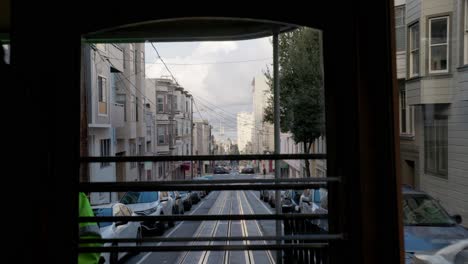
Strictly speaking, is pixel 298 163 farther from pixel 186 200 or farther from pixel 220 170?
pixel 186 200

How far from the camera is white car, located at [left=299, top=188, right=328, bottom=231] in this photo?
2.27 metres

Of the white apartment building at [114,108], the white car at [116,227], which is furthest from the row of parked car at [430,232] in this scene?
the white car at [116,227]

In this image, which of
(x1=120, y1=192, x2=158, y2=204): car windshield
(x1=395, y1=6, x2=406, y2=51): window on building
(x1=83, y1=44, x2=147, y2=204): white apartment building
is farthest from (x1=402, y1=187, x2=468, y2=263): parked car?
(x1=120, y1=192, x2=158, y2=204): car windshield

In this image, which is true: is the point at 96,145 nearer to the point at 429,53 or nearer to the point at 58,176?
the point at 58,176

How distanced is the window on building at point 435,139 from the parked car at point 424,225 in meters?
0.13

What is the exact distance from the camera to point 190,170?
264cm

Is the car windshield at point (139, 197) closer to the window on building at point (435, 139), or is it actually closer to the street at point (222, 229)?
the street at point (222, 229)

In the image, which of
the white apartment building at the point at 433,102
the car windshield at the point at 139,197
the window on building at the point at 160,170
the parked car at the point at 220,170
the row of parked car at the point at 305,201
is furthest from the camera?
the car windshield at the point at 139,197

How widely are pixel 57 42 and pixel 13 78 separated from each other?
0.30 m

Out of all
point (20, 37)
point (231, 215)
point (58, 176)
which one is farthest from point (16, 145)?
point (231, 215)

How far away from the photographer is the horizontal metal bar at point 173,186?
2.08 meters

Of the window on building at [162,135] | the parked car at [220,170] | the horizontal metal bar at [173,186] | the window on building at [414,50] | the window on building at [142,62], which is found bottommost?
the horizontal metal bar at [173,186]

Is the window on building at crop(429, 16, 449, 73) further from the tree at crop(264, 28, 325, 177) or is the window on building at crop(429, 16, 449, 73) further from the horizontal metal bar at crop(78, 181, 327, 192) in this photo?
the horizontal metal bar at crop(78, 181, 327, 192)

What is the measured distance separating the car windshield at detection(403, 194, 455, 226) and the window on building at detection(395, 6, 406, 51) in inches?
26.0
